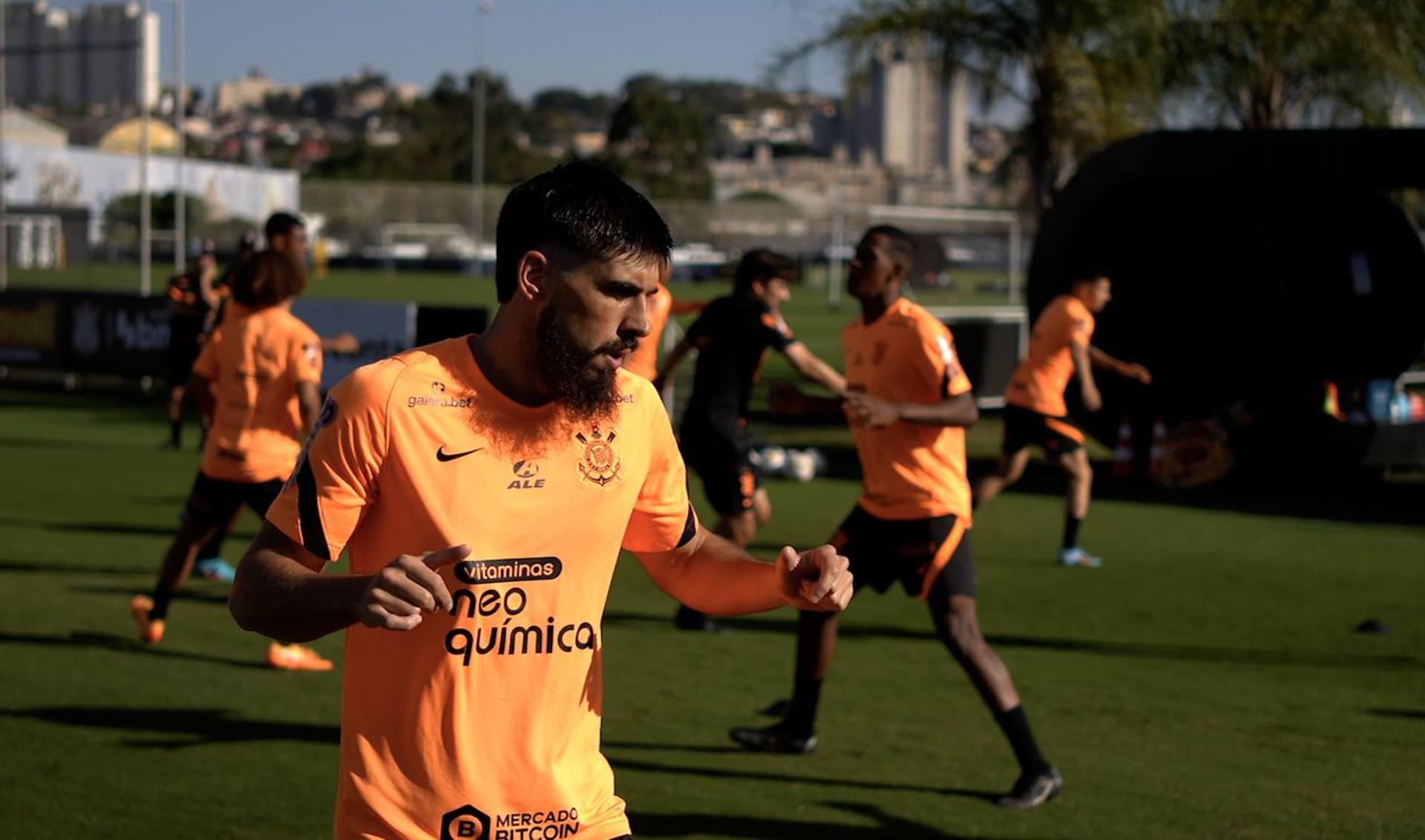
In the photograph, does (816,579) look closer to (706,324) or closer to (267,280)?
(267,280)

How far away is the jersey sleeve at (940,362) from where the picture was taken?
23.8 ft

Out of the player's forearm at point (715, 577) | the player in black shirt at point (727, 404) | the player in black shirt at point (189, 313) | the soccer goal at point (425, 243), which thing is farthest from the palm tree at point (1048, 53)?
the soccer goal at point (425, 243)

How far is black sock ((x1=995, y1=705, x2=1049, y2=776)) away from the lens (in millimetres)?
6730

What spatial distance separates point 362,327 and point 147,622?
40.1 ft

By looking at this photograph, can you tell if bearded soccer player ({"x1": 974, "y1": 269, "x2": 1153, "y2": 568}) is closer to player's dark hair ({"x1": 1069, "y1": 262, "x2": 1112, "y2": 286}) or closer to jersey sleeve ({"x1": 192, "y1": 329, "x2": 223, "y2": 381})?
player's dark hair ({"x1": 1069, "y1": 262, "x2": 1112, "y2": 286})

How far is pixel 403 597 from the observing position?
8.77 feet

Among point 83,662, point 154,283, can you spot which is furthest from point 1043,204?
point 154,283

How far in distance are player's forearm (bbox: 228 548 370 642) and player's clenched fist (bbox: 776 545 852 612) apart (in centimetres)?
82

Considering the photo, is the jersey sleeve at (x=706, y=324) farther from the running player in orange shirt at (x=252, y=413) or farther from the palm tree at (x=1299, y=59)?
the palm tree at (x=1299, y=59)

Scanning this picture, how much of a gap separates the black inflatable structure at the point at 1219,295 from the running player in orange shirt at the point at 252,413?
9.38 metres

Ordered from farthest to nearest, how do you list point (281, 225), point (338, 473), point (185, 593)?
1. point (185, 593)
2. point (281, 225)
3. point (338, 473)

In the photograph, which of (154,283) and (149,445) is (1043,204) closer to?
(149,445)

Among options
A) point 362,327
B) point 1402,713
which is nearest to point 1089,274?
point 1402,713

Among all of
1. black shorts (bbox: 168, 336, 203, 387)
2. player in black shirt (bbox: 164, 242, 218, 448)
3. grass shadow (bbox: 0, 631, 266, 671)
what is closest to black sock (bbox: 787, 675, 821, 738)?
grass shadow (bbox: 0, 631, 266, 671)
